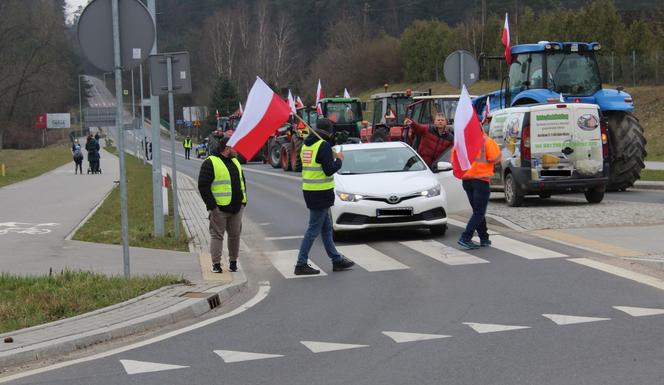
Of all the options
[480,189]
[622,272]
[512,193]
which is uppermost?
[480,189]

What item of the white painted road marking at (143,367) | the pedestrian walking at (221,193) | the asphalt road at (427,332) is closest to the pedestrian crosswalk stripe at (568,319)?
the asphalt road at (427,332)

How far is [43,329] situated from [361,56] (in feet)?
258

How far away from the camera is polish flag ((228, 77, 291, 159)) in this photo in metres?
11.5

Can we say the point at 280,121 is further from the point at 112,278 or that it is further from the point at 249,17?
the point at 249,17

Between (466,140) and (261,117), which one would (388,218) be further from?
(261,117)

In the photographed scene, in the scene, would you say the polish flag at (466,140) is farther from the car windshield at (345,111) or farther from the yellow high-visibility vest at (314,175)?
the car windshield at (345,111)

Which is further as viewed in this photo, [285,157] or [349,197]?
[285,157]

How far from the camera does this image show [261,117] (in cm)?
1154

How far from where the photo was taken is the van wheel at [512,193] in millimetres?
17141

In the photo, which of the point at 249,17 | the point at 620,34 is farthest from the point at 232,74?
the point at 620,34

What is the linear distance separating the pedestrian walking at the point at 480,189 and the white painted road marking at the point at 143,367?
6.29m

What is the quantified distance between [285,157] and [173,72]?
26082mm

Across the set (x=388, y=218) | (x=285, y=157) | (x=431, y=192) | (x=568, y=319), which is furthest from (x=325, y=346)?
(x=285, y=157)

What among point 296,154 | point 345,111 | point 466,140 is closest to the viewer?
point 466,140
